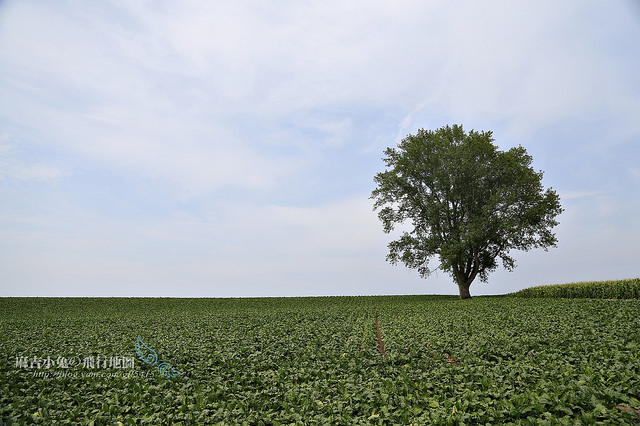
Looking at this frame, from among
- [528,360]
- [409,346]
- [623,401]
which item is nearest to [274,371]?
[409,346]

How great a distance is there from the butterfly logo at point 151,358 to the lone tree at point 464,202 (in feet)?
90.8

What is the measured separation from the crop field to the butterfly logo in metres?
0.05

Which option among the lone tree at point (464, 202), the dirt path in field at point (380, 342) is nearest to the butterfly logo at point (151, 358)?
the dirt path in field at point (380, 342)

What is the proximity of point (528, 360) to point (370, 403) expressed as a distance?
19.3 ft

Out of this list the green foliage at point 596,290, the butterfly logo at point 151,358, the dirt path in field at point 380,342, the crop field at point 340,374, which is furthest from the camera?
the green foliage at point 596,290

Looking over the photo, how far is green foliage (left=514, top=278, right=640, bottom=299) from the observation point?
28562 millimetres

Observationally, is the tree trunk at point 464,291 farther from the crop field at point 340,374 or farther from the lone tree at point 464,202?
the crop field at point 340,374

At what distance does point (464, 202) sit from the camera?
37.9m

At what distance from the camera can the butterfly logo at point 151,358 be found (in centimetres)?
1201

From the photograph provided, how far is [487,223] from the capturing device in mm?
34969

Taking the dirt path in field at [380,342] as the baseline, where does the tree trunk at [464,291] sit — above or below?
above

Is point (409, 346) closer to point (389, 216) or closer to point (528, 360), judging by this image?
point (528, 360)

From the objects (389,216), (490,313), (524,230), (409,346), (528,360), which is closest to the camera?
(528,360)

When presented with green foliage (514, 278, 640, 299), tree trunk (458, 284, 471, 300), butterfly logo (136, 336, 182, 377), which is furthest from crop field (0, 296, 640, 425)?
tree trunk (458, 284, 471, 300)
